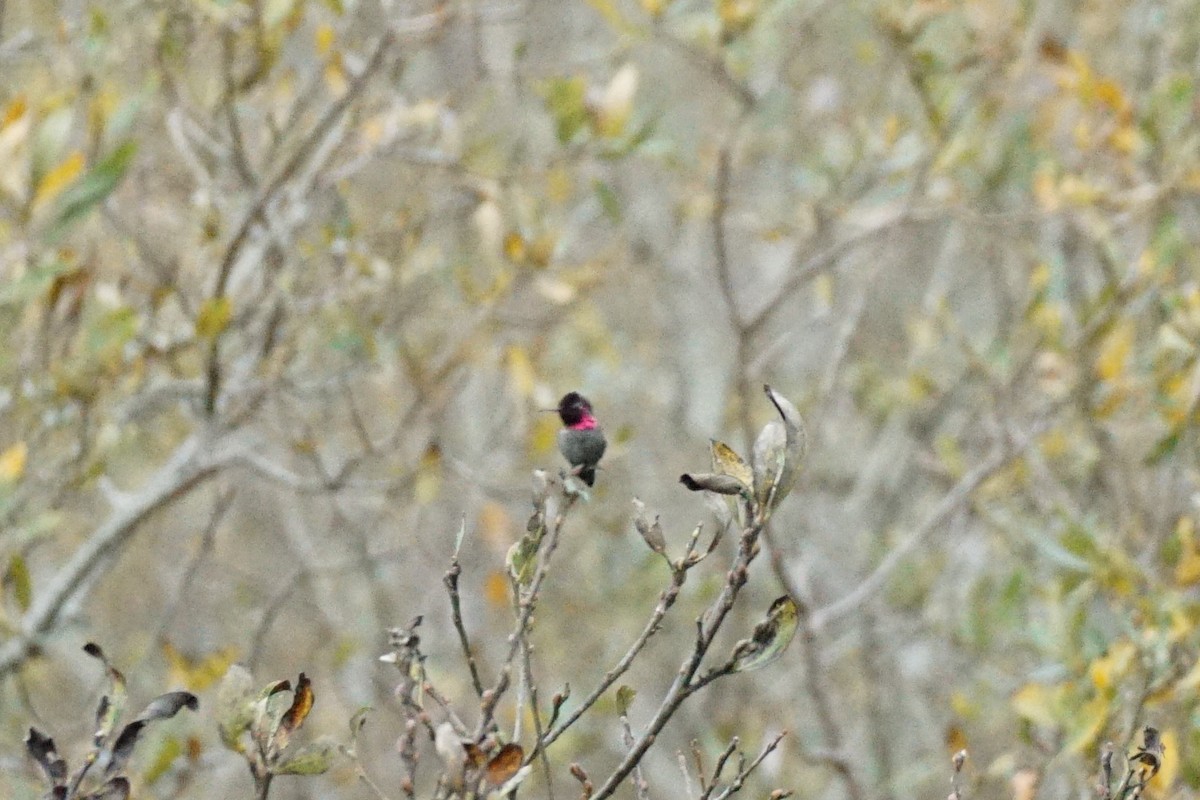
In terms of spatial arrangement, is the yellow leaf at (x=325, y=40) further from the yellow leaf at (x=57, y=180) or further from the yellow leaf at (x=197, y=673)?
the yellow leaf at (x=197, y=673)

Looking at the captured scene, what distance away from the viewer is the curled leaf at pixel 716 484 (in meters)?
1.19

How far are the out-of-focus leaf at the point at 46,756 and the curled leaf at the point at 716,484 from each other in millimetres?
608

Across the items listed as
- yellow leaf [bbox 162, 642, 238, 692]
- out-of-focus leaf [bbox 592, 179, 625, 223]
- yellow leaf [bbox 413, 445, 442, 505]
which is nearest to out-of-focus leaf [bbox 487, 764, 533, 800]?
yellow leaf [bbox 162, 642, 238, 692]

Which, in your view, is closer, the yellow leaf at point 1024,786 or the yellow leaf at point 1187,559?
the yellow leaf at point 1024,786

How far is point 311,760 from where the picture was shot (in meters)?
1.36

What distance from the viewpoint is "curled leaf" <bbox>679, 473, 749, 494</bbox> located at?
46.7 inches

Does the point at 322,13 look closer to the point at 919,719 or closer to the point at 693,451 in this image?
the point at 693,451

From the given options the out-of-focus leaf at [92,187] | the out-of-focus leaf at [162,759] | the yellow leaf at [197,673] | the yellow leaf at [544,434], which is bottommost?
the out-of-focus leaf at [162,759]

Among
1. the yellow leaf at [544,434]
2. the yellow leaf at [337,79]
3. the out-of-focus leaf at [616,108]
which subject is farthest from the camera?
the yellow leaf at [544,434]

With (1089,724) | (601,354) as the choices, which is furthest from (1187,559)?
(601,354)

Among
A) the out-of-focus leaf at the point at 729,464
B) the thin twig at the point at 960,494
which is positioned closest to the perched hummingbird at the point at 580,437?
the out-of-focus leaf at the point at 729,464

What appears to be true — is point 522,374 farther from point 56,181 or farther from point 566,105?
point 56,181

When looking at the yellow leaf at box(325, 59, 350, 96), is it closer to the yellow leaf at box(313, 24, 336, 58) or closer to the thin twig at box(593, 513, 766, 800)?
the yellow leaf at box(313, 24, 336, 58)

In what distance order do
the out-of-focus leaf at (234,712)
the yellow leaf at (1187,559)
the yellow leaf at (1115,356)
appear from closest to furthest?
the out-of-focus leaf at (234,712) < the yellow leaf at (1187,559) < the yellow leaf at (1115,356)
